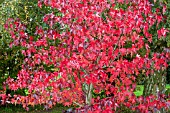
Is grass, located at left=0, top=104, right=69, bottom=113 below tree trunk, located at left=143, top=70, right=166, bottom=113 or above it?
below

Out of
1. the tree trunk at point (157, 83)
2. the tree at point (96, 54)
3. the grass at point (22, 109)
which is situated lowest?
the grass at point (22, 109)

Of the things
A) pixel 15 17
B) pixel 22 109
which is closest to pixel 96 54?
pixel 15 17

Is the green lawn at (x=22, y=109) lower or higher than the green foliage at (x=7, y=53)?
lower

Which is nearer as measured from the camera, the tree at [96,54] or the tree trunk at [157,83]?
the tree at [96,54]

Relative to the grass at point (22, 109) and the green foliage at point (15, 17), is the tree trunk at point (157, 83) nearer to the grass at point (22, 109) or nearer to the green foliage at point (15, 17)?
the green foliage at point (15, 17)

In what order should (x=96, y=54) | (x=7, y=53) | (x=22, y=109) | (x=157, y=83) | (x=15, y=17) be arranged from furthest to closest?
(x=22, y=109) → (x=7, y=53) → (x=15, y=17) → (x=157, y=83) → (x=96, y=54)

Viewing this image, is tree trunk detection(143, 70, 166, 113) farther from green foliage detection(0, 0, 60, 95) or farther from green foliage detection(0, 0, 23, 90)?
green foliage detection(0, 0, 23, 90)

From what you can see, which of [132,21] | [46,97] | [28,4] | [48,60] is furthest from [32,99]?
[28,4]

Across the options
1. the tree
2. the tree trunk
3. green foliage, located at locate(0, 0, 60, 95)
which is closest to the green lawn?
green foliage, located at locate(0, 0, 60, 95)

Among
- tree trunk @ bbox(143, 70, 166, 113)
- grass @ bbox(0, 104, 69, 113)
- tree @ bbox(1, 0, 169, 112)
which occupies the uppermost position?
tree @ bbox(1, 0, 169, 112)

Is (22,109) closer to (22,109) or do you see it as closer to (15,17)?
(22,109)

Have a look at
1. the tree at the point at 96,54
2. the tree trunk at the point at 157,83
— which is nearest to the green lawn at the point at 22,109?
the tree trunk at the point at 157,83

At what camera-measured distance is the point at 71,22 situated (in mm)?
5930

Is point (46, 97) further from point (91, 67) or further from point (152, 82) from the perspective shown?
point (152, 82)
